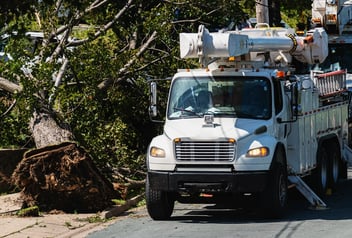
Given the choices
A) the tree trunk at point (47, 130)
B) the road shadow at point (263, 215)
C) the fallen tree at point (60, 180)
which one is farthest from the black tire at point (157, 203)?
the tree trunk at point (47, 130)

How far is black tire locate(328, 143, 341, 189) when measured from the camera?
53.2 feet

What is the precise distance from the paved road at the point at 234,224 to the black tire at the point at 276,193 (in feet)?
0.49

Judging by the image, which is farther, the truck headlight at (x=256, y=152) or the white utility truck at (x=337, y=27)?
the white utility truck at (x=337, y=27)

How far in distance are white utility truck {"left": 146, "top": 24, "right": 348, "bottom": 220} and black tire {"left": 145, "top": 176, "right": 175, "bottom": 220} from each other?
15mm

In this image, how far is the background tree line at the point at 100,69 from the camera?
15.7 metres

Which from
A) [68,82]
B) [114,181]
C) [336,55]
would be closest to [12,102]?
[68,82]

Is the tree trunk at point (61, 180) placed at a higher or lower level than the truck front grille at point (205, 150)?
lower

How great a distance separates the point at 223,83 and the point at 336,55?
9.88 meters

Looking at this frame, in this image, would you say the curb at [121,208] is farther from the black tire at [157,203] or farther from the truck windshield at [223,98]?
the truck windshield at [223,98]

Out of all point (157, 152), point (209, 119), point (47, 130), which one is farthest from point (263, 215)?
point (47, 130)

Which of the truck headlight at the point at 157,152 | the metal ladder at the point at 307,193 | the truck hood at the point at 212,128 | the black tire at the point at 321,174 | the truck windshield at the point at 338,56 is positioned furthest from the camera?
the truck windshield at the point at 338,56

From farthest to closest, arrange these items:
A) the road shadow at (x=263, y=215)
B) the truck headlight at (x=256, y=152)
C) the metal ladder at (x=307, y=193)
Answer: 1. the metal ladder at (x=307, y=193)
2. the road shadow at (x=263, y=215)
3. the truck headlight at (x=256, y=152)

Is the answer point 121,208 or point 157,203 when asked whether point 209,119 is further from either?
point 121,208

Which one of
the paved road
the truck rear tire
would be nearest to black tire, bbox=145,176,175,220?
the paved road
